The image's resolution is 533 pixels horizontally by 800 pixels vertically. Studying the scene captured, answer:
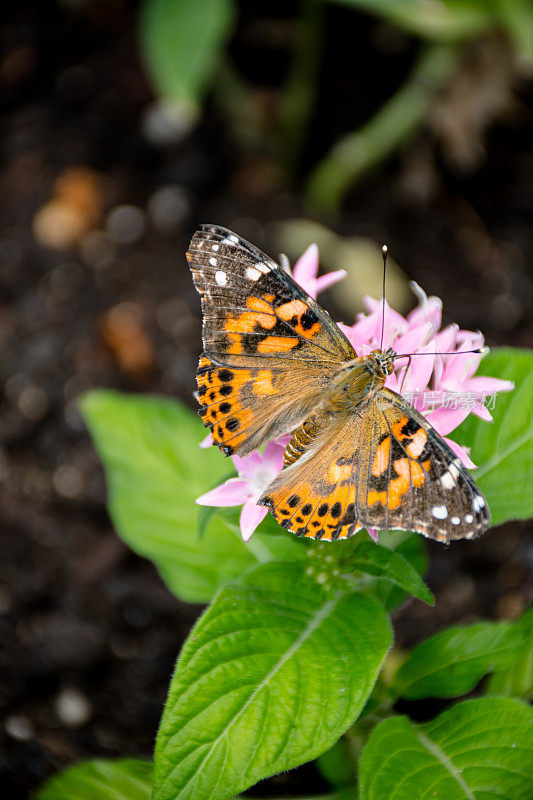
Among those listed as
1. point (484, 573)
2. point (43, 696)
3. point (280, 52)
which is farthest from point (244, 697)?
point (280, 52)

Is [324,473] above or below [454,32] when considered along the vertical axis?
below

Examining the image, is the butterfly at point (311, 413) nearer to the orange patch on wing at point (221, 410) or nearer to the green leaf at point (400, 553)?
the orange patch on wing at point (221, 410)

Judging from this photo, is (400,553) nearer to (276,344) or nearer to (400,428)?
(400,428)

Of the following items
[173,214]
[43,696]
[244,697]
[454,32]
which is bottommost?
[43,696]

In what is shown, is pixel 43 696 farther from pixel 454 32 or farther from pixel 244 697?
pixel 454 32

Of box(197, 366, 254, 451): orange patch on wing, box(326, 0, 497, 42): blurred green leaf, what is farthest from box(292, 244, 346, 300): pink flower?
box(326, 0, 497, 42): blurred green leaf

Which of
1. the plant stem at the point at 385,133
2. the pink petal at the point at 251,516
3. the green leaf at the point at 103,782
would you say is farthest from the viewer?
the plant stem at the point at 385,133

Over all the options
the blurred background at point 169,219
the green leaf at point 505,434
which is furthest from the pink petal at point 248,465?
the blurred background at point 169,219
